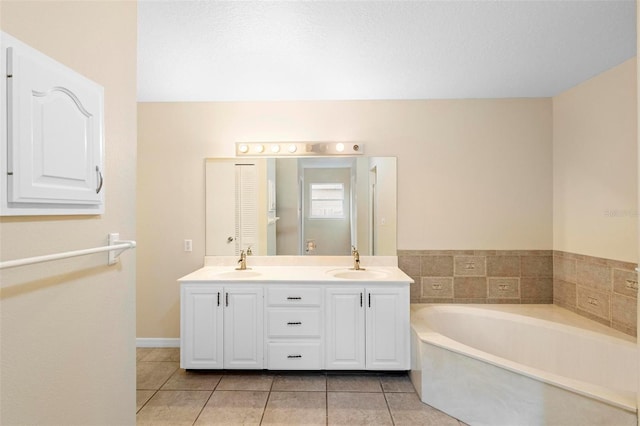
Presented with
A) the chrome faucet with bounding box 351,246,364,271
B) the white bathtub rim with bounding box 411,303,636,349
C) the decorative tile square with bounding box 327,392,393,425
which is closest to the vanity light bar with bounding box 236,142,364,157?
the chrome faucet with bounding box 351,246,364,271

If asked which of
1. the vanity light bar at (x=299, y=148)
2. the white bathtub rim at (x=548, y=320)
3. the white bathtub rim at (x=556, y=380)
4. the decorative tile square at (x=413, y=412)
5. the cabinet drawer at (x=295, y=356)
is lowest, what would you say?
the decorative tile square at (x=413, y=412)

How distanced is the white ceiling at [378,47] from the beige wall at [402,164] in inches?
7.8

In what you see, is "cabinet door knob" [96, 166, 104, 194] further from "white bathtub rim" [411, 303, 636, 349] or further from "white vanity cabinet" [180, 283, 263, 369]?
"white bathtub rim" [411, 303, 636, 349]

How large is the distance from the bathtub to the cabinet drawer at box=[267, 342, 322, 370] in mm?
767

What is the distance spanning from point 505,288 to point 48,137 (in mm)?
3440

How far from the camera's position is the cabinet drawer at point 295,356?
8.34ft

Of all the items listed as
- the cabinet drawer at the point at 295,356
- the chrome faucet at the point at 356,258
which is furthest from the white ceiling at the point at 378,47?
the cabinet drawer at the point at 295,356

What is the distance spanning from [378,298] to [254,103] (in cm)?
216

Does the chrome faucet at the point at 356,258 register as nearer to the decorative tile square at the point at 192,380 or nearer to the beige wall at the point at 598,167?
the decorative tile square at the point at 192,380

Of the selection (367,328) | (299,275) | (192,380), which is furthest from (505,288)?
(192,380)

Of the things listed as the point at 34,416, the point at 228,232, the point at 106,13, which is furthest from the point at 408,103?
the point at 34,416

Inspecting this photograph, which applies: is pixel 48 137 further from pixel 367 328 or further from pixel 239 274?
pixel 367 328

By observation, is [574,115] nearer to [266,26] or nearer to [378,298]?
[378,298]

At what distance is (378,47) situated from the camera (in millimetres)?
2096
